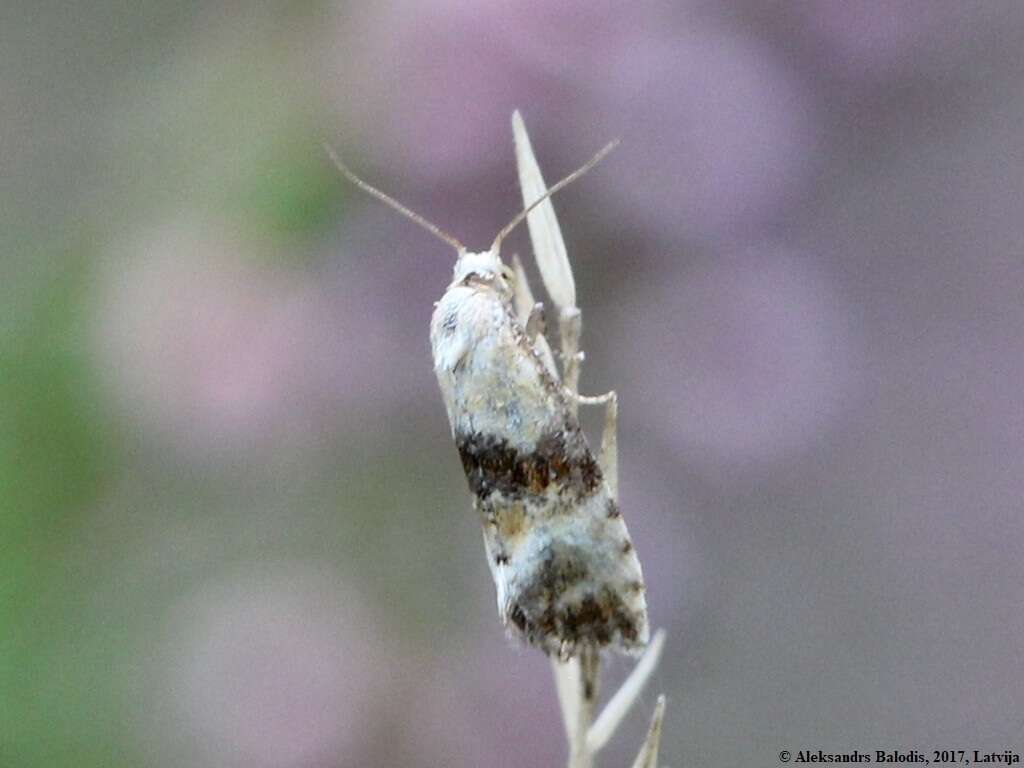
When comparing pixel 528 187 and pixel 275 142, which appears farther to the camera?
pixel 275 142

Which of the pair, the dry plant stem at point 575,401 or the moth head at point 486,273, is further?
the moth head at point 486,273

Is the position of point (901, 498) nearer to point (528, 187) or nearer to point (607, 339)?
point (607, 339)

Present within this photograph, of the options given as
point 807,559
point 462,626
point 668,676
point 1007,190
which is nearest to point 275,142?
point 462,626

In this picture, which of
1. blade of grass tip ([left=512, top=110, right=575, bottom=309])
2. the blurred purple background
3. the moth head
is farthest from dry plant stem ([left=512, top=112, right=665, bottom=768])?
the blurred purple background

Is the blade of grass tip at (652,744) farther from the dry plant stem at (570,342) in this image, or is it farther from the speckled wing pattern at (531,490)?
the dry plant stem at (570,342)

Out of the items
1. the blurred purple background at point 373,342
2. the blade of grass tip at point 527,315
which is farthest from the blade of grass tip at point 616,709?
the blurred purple background at point 373,342

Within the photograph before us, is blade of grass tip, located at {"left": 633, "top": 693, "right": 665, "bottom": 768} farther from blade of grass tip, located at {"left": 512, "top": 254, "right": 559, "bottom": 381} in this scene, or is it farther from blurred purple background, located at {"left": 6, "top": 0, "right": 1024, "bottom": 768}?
blurred purple background, located at {"left": 6, "top": 0, "right": 1024, "bottom": 768}
